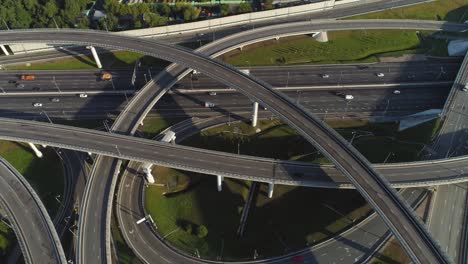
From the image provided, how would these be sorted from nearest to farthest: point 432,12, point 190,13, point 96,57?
1. point 96,57
2. point 190,13
3. point 432,12

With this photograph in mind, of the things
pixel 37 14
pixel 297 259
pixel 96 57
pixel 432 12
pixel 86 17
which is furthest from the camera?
pixel 432 12

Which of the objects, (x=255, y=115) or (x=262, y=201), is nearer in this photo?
(x=262, y=201)

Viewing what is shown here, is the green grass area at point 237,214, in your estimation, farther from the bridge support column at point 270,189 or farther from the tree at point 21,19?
the tree at point 21,19

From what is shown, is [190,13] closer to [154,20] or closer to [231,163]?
[154,20]

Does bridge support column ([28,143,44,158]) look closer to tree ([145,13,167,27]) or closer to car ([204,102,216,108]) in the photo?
car ([204,102,216,108])

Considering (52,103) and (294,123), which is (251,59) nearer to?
(294,123)

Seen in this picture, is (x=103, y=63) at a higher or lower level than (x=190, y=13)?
lower

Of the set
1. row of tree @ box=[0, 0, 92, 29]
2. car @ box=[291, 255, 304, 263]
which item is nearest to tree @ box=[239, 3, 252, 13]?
row of tree @ box=[0, 0, 92, 29]

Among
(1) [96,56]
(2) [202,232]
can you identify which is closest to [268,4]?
(1) [96,56]
